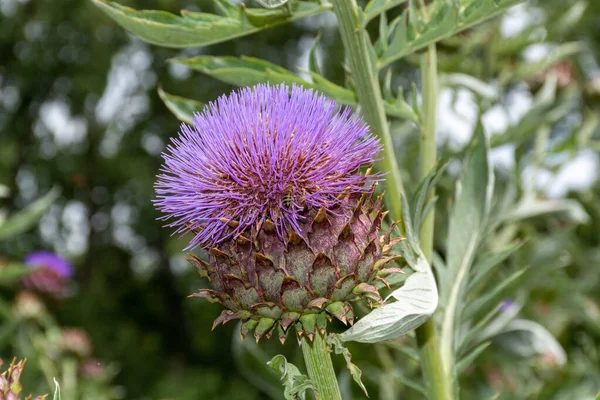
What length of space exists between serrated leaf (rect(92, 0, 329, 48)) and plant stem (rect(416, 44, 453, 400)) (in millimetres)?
220

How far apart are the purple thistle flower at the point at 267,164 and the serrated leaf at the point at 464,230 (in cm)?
23

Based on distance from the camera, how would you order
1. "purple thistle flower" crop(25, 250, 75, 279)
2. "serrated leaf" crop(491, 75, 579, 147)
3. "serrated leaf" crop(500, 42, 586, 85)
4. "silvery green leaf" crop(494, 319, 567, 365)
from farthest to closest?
"purple thistle flower" crop(25, 250, 75, 279) < "serrated leaf" crop(500, 42, 586, 85) < "silvery green leaf" crop(494, 319, 567, 365) < "serrated leaf" crop(491, 75, 579, 147)

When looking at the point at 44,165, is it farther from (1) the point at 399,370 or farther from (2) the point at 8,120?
(1) the point at 399,370

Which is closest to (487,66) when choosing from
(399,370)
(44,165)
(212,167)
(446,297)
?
(399,370)

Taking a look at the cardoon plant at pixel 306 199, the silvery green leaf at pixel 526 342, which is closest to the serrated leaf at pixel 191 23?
the cardoon plant at pixel 306 199

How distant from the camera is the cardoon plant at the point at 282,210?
80 cm

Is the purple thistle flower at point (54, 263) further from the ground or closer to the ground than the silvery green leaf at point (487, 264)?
further from the ground

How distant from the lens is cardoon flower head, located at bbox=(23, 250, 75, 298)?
3.16 metres

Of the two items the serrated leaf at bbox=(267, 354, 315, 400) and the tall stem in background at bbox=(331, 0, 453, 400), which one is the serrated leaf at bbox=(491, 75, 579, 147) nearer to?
the tall stem in background at bbox=(331, 0, 453, 400)

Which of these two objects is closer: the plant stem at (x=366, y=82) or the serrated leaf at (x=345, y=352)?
the serrated leaf at (x=345, y=352)

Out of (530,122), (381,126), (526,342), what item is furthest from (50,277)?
(381,126)

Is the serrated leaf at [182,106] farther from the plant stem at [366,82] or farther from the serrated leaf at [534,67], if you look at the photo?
the serrated leaf at [534,67]

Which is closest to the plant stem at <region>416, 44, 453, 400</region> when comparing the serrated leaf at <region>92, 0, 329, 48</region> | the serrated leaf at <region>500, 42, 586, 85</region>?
the serrated leaf at <region>92, 0, 329, 48</region>

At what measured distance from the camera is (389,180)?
0.92 meters
